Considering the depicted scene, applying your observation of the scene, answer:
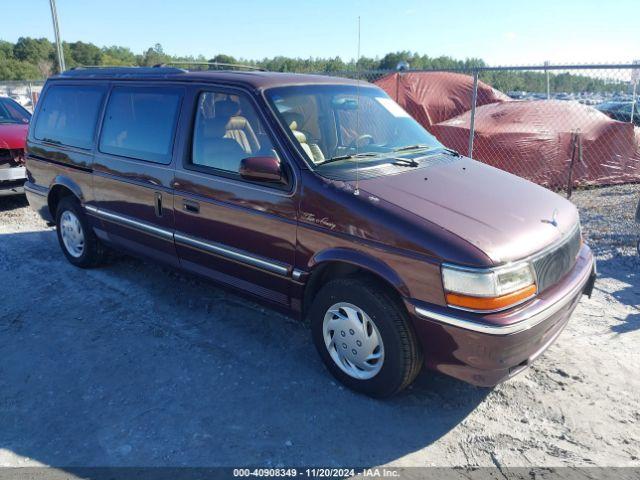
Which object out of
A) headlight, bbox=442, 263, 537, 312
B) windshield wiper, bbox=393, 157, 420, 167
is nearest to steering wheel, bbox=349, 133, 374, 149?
windshield wiper, bbox=393, 157, 420, 167

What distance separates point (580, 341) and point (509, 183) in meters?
1.36

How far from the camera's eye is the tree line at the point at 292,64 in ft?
30.8

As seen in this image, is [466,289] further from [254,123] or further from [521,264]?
[254,123]

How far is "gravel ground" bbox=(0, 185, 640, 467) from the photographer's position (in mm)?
2801

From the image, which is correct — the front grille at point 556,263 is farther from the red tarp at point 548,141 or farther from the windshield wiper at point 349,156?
the red tarp at point 548,141

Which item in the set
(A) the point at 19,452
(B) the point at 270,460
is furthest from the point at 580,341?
(A) the point at 19,452

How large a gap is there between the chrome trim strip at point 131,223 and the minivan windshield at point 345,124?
4.70ft

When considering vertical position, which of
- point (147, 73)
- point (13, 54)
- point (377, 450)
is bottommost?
point (377, 450)

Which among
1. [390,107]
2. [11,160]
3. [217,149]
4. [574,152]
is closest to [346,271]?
[217,149]

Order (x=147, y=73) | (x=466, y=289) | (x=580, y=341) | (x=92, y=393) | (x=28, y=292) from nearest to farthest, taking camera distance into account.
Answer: (x=466, y=289) < (x=92, y=393) < (x=580, y=341) < (x=147, y=73) < (x=28, y=292)

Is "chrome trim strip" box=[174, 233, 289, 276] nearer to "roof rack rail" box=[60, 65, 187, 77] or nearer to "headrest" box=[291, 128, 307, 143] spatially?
"headrest" box=[291, 128, 307, 143]

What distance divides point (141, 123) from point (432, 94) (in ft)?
27.4

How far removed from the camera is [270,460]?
2734mm

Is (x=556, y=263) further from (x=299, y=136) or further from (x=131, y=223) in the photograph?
(x=131, y=223)
